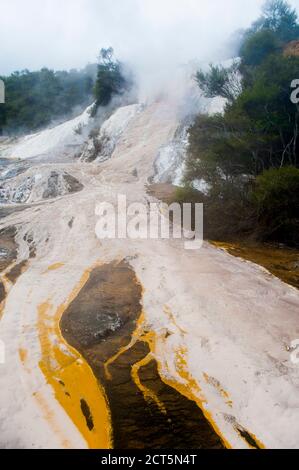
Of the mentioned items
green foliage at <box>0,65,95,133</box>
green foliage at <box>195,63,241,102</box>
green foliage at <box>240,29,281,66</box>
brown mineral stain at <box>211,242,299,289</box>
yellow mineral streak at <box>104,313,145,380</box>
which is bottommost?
yellow mineral streak at <box>104,313,145,380</box>

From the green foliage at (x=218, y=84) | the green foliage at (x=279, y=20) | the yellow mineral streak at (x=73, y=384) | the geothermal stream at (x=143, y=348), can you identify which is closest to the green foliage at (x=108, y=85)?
the green foliage at (x=279, y=20)

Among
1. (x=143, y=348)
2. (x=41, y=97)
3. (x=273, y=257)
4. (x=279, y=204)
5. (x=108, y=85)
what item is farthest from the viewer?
(x=41, y=97)

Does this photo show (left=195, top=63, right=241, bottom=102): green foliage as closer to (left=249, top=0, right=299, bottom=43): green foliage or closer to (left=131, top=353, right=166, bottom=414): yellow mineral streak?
(left=131, top=353, right=166, bottom=414): yellow mineral streak

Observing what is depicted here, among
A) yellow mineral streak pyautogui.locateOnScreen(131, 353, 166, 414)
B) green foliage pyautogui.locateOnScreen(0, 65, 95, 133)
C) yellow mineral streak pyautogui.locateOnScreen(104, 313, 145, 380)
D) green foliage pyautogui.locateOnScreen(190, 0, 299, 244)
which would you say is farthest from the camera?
green foliage pyautogui.locateOnScreen(0, 65, 95, 133)

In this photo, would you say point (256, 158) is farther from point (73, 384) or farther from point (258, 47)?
point (258, 47)

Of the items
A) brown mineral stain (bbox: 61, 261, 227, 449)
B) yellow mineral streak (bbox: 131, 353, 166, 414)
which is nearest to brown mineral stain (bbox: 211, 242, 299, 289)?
brown mineral stain (bbox: 61, 261, 227, 449)

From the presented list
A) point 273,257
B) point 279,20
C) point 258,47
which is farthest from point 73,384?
point 279,20
